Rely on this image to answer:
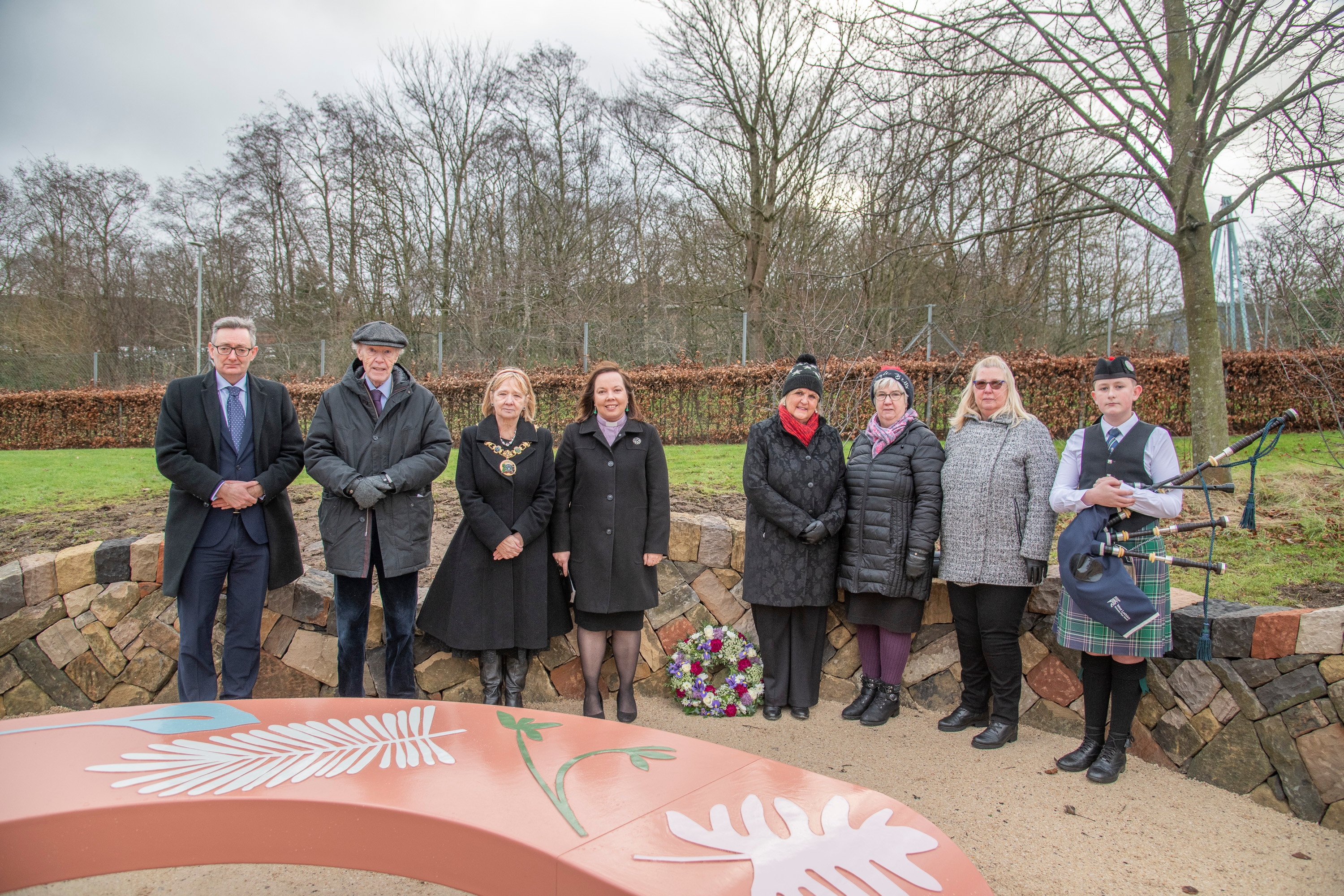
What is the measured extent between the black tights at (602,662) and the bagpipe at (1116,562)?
1942mm

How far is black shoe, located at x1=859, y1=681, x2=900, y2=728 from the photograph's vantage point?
3.71 m

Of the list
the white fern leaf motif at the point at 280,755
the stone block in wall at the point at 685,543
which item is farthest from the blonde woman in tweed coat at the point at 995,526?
the white fern leaf motif at the point at 280,755

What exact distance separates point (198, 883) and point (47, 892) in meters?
0.48

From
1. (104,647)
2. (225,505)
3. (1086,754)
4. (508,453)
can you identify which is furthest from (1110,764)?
(104,647)

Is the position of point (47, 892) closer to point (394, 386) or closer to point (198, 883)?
point (198, 883)

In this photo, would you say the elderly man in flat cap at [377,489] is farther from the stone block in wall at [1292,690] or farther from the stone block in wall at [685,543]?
the stone block in wall at [1292,690]

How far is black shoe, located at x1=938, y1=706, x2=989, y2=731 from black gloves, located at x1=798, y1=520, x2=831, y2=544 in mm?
1026

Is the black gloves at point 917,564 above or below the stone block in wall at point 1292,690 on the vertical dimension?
above

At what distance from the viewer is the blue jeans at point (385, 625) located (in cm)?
346

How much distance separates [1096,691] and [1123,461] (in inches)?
36.7

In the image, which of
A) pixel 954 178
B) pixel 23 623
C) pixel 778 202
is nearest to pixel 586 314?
pixel 778 202

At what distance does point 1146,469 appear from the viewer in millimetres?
2971

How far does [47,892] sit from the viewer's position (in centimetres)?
261

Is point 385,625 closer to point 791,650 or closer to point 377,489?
point 377,489
